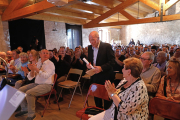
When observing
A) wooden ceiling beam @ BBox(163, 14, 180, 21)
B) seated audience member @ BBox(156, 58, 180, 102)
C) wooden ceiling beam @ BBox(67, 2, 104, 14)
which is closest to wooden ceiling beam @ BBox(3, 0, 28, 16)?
wooden ceiling beam @ BBox(67, 2, 104, 14)

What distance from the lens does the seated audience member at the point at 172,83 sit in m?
1.87

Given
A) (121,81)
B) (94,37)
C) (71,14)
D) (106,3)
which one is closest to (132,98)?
(121,81)

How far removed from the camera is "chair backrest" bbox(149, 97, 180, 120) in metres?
1.41

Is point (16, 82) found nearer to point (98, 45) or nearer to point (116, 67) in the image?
point (98, 45)

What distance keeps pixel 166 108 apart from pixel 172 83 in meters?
0.63

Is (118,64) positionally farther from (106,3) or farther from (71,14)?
(71,14)

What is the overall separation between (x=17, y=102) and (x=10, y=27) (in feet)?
20.0

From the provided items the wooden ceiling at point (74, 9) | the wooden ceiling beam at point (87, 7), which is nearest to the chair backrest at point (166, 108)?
the wooden ceiling at point (74, 9)

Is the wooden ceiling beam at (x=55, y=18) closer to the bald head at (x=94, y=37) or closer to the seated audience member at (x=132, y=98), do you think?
the bald head at (x=94, y=37)

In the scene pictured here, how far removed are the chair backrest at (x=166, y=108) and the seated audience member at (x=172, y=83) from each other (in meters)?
0.45

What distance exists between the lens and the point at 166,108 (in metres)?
1.48

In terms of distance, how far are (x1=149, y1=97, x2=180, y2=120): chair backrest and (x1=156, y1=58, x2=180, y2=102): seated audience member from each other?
0.45 meters

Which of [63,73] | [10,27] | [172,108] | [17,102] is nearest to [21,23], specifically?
[10,27]

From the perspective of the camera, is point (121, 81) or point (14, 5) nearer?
point (121, 81)
